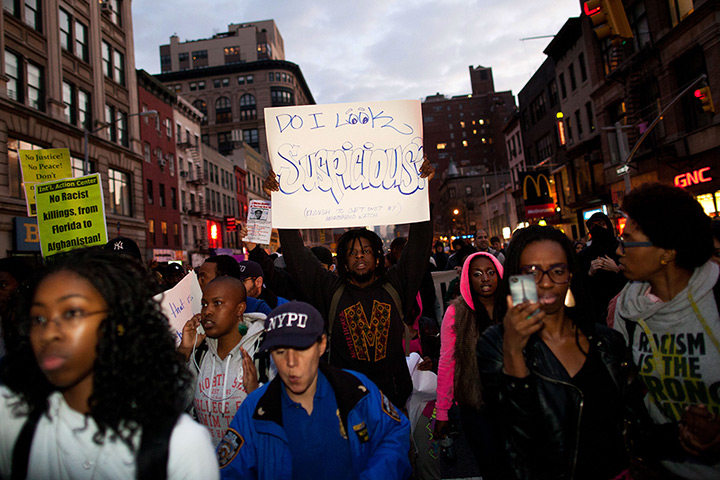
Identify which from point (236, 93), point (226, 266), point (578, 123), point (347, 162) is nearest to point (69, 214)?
point (226, 266)

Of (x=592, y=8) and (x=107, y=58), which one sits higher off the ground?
(x=107, y=58)

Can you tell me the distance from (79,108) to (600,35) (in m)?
25.3

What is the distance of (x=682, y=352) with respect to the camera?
223 cm

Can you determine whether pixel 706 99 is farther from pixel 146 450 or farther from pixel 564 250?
pixel 146 450

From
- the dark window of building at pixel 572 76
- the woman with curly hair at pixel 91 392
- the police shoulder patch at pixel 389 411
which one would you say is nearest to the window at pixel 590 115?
the dark window of building at pixel 572 76

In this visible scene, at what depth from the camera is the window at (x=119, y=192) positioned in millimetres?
25875

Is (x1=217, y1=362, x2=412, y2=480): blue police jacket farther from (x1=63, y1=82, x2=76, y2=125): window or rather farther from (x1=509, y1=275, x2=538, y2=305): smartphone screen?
(x1=63, y1=82, x2=76, y2=125): window

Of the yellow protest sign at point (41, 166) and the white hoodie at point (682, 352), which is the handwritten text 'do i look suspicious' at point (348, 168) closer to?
the white hoodie at point (682, 352)

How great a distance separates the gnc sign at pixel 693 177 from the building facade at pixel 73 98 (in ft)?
80.2

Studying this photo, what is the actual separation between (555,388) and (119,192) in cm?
2988

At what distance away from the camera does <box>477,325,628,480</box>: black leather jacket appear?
6.48 feet

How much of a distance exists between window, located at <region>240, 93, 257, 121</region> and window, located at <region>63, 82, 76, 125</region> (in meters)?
54.4

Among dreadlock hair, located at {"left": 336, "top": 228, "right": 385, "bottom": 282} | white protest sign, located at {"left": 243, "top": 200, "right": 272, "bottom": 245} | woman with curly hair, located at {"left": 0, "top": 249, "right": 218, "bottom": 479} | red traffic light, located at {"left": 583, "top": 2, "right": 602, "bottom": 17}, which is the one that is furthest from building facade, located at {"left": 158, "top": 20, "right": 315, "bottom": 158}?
woman with curly hair, located at {"left": 0, "top": 249, "right": 218, "bottom": 479}

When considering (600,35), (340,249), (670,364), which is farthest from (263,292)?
(600,35)
